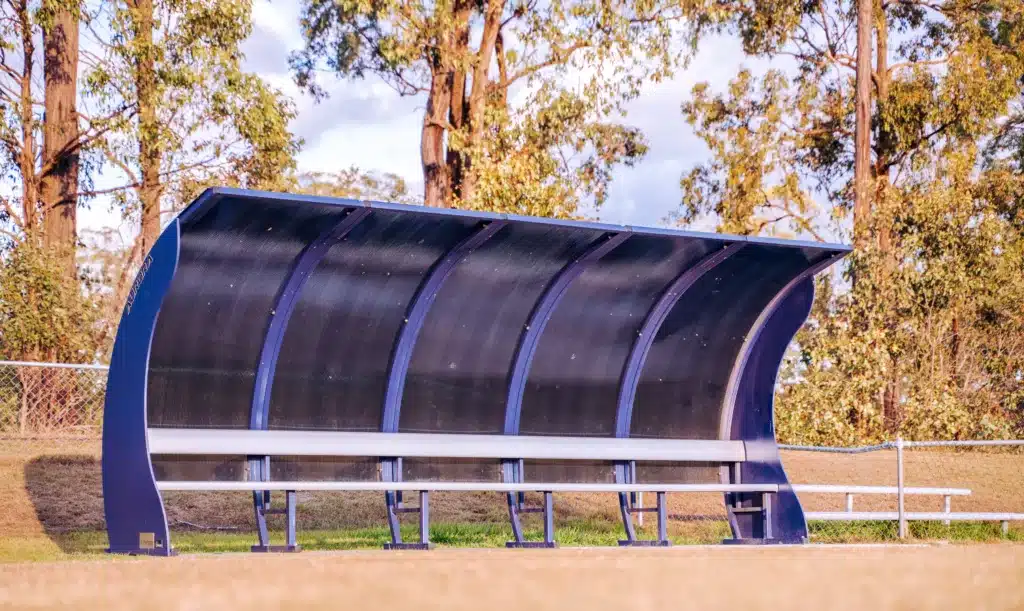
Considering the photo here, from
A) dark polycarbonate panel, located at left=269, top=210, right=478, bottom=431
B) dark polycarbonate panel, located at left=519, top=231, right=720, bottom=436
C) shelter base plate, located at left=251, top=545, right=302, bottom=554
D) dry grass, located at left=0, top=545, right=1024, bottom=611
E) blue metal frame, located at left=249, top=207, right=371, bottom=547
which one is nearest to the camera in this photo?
dry grass, located at left=0, top=545, right=1024, bottom=611

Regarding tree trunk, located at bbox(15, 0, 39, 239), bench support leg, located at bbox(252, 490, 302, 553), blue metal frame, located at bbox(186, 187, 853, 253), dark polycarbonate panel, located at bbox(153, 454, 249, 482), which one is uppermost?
tree trunk, located at bbox(15, 0, 39, 239)

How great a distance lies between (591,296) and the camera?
413 inches

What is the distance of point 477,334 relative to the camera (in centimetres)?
1026

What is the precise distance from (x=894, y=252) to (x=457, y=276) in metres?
18.1

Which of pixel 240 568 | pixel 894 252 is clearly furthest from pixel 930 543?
pixel 894 252

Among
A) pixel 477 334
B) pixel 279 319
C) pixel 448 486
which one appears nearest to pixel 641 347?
pixel 477 334

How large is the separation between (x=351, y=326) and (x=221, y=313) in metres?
1.00

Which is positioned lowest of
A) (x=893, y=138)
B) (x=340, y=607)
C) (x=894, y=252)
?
(x=340, y=607)

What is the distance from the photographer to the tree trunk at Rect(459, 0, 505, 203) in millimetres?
26625

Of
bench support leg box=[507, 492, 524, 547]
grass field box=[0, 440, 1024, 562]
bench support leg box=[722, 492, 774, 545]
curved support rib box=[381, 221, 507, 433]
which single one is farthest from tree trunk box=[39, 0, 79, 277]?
bench support leg box=[722, 492, 774, 545]

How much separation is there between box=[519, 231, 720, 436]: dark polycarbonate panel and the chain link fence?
5.71 metres

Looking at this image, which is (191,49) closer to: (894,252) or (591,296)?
(894,252)

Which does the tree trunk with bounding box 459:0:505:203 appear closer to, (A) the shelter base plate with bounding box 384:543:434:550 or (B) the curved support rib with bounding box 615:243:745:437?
(B) the curved support rib with bounding box 615:243:745:437

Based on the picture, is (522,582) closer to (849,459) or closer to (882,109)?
(849,459)
